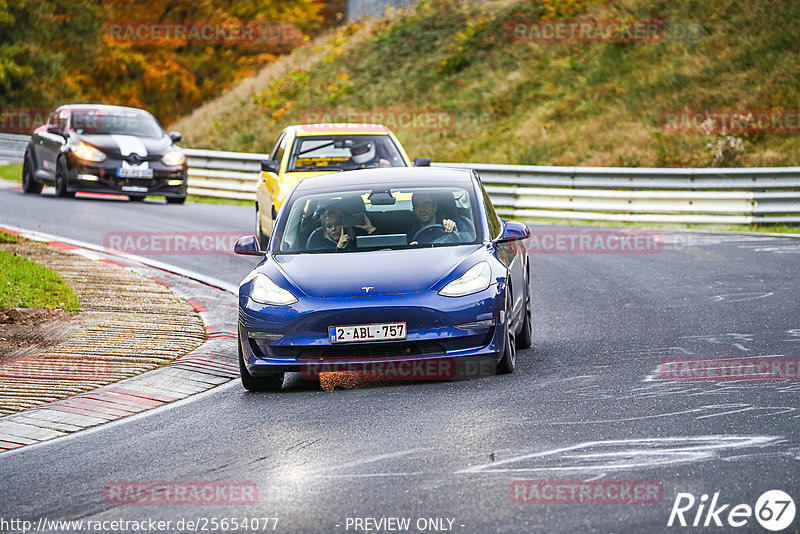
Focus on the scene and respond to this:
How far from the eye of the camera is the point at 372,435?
7344 mm

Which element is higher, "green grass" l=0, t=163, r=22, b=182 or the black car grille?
the black car grille

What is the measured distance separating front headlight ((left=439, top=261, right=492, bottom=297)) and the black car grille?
0.38 m

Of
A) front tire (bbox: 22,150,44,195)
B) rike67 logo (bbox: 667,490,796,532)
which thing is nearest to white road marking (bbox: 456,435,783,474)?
rike67 logo (bbox: 667,490,796,532)

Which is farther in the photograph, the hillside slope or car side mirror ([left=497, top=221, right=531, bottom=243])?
the hillside slope

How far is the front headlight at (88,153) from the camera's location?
78.5ft

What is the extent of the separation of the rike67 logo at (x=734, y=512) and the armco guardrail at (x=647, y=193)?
16.2m

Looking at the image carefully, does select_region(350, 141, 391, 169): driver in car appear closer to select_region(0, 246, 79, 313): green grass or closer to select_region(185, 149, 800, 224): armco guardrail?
select_region(185, 149, 800, 224): armco guardrail

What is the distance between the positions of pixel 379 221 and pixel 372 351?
146 cm

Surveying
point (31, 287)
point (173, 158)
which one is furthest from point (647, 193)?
point (31, 287)

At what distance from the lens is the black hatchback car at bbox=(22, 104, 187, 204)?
78.6 feet

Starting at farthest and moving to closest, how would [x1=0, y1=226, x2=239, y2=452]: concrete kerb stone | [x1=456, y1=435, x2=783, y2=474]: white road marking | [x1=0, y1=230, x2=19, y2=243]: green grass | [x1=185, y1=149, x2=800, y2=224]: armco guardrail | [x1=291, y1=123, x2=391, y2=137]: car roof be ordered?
[x1=185, y1=149, x2=800, y2=224]: armco guardrail → [x1=291, y1=123, x2=391, y2=137]: car roof → [x1=0, y1=230, x2=19, y2=243]: green grass → [x1=0, y1=226, x2=239, y2=452]: concrete kerb stone → [x1=456, y1=435, x2=783, y2=474]: white road marking

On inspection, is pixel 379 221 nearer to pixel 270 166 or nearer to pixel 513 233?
pixel 513 233

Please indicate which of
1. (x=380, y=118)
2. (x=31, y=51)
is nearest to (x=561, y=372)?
(x=380, y=118)

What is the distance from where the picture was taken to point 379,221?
9.88m
